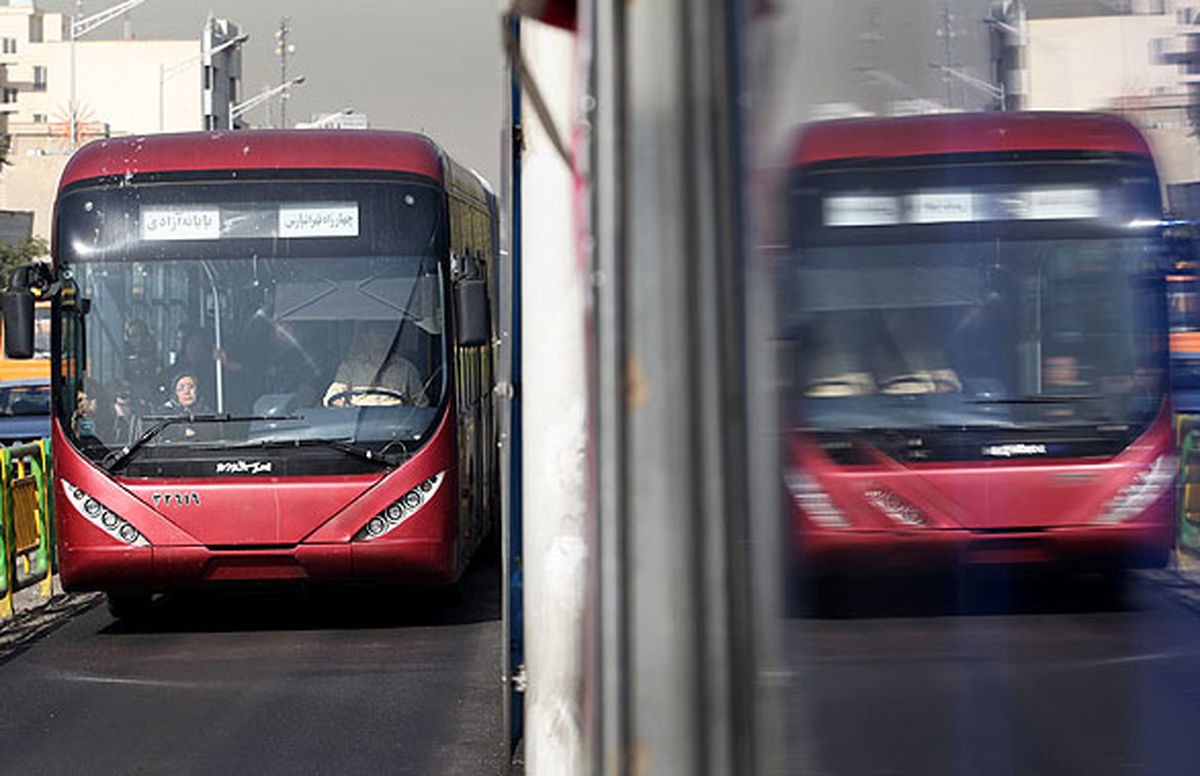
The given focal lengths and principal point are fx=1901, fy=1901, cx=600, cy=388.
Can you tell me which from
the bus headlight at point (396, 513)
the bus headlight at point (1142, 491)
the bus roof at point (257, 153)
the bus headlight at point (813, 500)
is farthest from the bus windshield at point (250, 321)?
the bus headlight at point (1142, 491)

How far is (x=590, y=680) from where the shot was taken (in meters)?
1.81

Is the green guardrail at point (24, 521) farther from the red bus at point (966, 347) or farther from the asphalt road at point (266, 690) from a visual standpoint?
the red bus at point (966, 347)

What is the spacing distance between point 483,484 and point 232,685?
443 centimetres

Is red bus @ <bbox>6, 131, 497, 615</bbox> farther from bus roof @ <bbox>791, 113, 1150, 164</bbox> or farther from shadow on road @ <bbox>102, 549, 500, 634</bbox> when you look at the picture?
bus roof @ <bbox>791, 113, 1150, 164</bbox>

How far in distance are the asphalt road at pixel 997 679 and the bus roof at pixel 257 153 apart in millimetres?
10465

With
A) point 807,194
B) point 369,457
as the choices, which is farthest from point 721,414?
point 369,457

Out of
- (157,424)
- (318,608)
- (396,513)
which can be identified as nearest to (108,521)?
(157,424)

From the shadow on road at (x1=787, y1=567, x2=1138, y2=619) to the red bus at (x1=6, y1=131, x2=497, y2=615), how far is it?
989cm

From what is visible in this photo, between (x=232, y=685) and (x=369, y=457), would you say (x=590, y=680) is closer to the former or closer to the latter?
(x=232, y=685)

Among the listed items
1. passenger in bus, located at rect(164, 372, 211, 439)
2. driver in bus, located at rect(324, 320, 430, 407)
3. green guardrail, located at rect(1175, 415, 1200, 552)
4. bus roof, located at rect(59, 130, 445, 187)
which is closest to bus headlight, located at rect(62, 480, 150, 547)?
passenger in bus, located at rect(164, 372, 211, 439)

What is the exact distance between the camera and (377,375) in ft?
38.6

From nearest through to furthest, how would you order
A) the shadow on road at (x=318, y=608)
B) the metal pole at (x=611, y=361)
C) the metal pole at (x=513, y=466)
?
the metal pole at (x=611, y=361) → the metal pole at (x=513, y=466) → the shadow on road at (x=318, y=608)

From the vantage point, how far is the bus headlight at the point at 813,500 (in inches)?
69.2

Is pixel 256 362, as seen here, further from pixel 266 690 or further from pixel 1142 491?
pixel 1142 491
